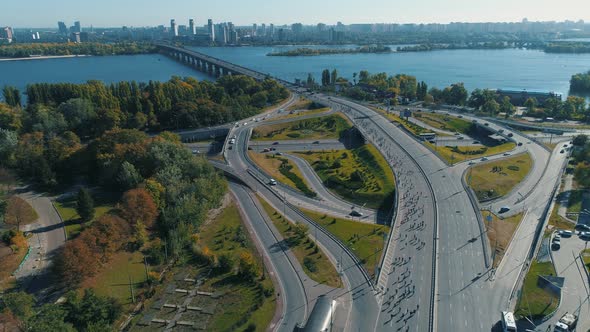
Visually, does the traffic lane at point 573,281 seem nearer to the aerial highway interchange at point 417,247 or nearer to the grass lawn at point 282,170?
the aerial highway interchange at point 417,247

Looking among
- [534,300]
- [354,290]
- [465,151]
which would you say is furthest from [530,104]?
[354,290]

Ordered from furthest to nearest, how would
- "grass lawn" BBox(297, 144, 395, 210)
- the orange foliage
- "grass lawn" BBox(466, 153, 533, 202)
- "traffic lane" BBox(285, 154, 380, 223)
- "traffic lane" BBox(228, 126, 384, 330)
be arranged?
1. "grass lawn" BBox(297, 144, 395, 210)
2. "grass lawn" BBox(466, 153, 533, 202)
3. "traffic lane" BBox(285, 154, 380, 223)
4. the orange foliage
5. "traffic lane" BBox(228, 126, 384, 330)

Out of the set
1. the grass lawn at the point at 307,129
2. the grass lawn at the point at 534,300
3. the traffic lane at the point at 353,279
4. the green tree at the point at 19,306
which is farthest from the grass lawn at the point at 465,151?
the green tree at the point at 19,306

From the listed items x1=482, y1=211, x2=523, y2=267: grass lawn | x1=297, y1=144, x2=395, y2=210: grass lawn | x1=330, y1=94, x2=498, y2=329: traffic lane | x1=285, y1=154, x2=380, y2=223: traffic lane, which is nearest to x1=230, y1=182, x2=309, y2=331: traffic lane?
x1=285, y1=154, x2=380, y2=223: traffic lane

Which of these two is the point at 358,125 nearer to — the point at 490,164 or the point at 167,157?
the point at 490,164

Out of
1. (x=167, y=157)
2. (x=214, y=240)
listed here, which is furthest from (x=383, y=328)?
(x=167, y=157)

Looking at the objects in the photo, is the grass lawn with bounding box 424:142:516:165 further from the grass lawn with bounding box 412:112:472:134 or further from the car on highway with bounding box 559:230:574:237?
the car on highway with bounding box 559:230:574:237
